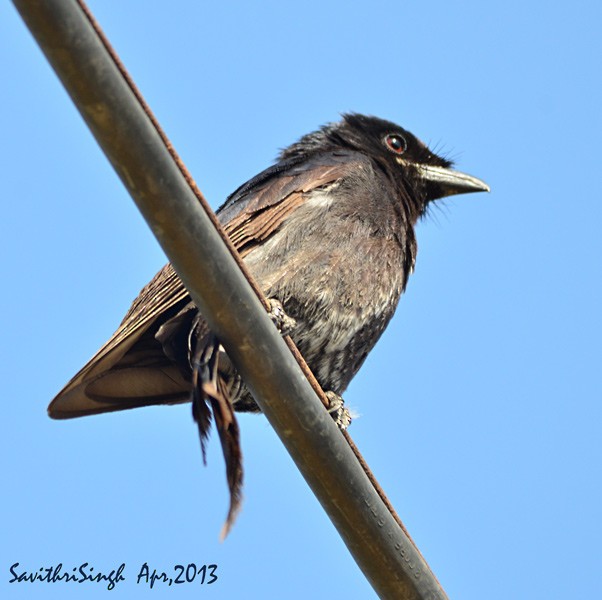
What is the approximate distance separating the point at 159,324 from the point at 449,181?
232 centimetres

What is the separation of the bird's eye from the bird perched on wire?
0.57 metres

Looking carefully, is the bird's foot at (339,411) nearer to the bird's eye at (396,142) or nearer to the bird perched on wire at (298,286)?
the bird perched on wire at (298,286)

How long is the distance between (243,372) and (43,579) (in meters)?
3.10

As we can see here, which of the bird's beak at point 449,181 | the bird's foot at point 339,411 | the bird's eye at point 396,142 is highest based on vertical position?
the bird's eye at point 396,142

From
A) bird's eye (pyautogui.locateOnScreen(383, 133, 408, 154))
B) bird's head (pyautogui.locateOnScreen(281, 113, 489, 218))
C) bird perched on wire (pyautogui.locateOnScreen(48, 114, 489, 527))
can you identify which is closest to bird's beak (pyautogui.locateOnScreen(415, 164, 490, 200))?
bird's head (pyautogui.locateOnScreen(281, 113, 489, 218))

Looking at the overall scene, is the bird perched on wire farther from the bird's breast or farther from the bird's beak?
the bird's beak

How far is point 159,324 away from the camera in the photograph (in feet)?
16.1

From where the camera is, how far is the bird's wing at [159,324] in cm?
475

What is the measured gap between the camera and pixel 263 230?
5.09 meters

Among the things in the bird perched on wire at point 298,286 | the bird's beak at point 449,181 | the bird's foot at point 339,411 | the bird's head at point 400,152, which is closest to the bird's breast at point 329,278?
the bird perched on wire at point 298,286

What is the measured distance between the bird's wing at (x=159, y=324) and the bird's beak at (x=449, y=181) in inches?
34.5

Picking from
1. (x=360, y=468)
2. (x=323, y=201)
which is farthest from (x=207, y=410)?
(x=323, y=201)

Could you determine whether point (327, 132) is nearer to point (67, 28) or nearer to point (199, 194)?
point (199, 194)

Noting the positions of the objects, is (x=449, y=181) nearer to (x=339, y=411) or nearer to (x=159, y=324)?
(x=339, y=411)
